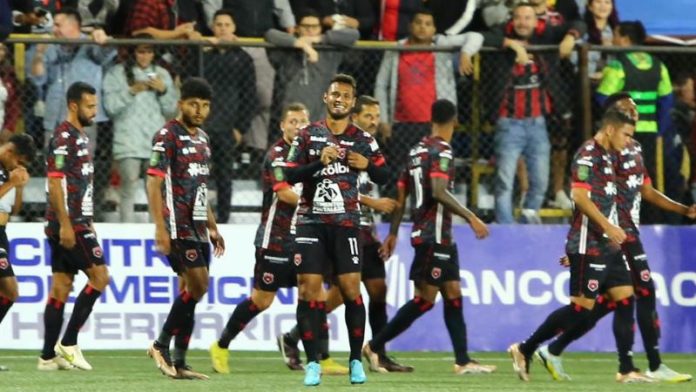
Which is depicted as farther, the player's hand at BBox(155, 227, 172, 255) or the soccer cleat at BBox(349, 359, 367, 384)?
the player's hand at BBox(155, 227, 172, 255)

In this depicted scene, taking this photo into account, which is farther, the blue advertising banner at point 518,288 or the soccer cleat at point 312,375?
the blue advertising banner at point 518,288

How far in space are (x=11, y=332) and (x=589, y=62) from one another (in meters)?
6.61

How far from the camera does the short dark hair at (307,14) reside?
18409 mm

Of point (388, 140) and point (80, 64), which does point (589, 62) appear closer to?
point (388, 140)

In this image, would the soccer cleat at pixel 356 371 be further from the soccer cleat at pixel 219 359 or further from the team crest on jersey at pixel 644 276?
the team crest on jersey at pixel 644 276

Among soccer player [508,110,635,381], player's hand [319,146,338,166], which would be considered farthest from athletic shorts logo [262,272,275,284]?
player's hand [319,146,338,166]

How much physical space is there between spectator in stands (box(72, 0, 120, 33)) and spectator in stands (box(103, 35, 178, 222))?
3.08 feet

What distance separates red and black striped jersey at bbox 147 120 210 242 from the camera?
14.0 metres

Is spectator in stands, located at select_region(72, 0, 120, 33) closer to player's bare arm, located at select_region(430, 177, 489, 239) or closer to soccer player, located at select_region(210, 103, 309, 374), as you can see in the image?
soccer player, located at select_region(210, 103, 309, 374)

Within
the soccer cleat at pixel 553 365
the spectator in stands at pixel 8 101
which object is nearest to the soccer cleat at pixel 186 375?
the soccer cleat at pixel 553 365

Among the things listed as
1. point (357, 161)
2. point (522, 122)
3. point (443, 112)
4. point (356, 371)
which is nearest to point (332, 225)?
point (357, 161)

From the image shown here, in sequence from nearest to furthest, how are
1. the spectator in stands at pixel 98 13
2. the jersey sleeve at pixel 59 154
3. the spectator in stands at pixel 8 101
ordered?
the jersey sleeve at pixel 59 154
the spectator in stands at pixel 8 101
the spectator in stands at pixel 98 13

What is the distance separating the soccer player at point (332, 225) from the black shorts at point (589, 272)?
1.99m

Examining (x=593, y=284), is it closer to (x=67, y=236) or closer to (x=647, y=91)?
(x=67, y=236)
